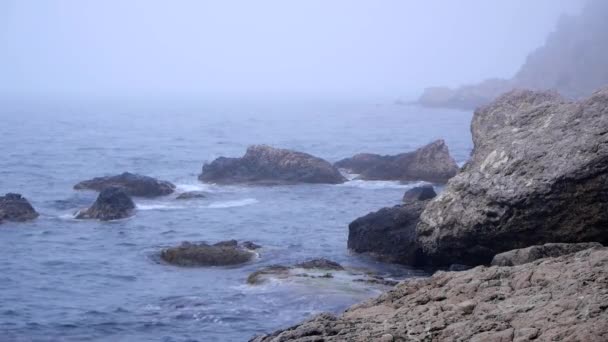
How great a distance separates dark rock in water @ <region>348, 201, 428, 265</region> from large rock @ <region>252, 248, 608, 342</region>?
10.6m

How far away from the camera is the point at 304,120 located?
11444 centimetres

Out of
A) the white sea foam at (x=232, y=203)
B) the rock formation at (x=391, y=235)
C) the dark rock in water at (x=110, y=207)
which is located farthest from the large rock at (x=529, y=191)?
the white sea foam at (x=232, y=203)

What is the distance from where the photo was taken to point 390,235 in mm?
25422

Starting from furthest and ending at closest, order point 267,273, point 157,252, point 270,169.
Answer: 1. point 270,169
2. point 157,252
3. point 267,273

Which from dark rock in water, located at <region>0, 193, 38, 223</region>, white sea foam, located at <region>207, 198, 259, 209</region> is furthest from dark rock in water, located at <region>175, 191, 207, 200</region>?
dark rock in water, located at <region>0, 193, 38, 223</region>

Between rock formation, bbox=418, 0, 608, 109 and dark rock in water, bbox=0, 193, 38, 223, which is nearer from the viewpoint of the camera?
dark rock in water, bbox=0, 193, 38, 223

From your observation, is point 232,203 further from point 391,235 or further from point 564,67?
point 564,67

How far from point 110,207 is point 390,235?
42.5 ft

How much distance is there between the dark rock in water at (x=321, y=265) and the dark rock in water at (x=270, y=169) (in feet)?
65.6

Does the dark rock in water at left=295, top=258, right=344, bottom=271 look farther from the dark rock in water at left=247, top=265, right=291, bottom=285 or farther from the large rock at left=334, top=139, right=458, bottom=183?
the large rock at left=334, top=139, right=458, bottom=183

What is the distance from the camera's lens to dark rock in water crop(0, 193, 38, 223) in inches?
1294

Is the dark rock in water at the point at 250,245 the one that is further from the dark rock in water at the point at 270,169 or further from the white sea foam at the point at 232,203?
the dark rock in water at the point at 270,169

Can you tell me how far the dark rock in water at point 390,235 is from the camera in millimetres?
24172

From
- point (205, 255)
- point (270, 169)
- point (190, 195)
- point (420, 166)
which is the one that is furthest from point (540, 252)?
A: point (270, 169)
